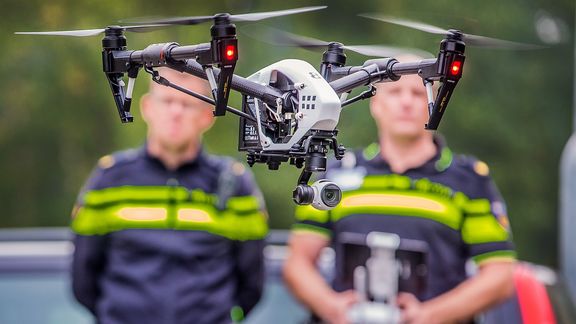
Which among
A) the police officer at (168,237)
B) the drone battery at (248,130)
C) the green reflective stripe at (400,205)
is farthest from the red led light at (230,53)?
the police officer at (168,237)

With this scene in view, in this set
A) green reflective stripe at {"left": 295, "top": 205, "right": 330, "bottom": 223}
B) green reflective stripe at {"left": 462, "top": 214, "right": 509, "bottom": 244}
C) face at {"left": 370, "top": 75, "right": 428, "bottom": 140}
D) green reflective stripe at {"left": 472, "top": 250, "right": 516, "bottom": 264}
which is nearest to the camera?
face at {"left": 370, "top": 75, "right": 428, "bottom": 140}

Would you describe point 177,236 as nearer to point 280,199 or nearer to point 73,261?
point 73,261

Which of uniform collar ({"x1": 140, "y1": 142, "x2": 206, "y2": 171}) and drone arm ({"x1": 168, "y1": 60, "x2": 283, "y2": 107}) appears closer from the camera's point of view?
drone arm ({"x1": 168, "y1": 60, "x2": 283, "y2": 107})

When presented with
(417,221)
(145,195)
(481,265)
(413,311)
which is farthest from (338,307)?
(145,195)

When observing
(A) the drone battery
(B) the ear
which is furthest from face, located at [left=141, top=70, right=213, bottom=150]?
(A) the drone battery

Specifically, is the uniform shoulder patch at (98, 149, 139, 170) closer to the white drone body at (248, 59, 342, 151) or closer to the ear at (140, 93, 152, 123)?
the ear at (140, 93, 152, 123)

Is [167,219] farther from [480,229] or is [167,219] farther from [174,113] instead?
[480,229]

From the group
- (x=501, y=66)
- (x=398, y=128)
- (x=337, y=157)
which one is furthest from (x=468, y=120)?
(x=337, y=157)
